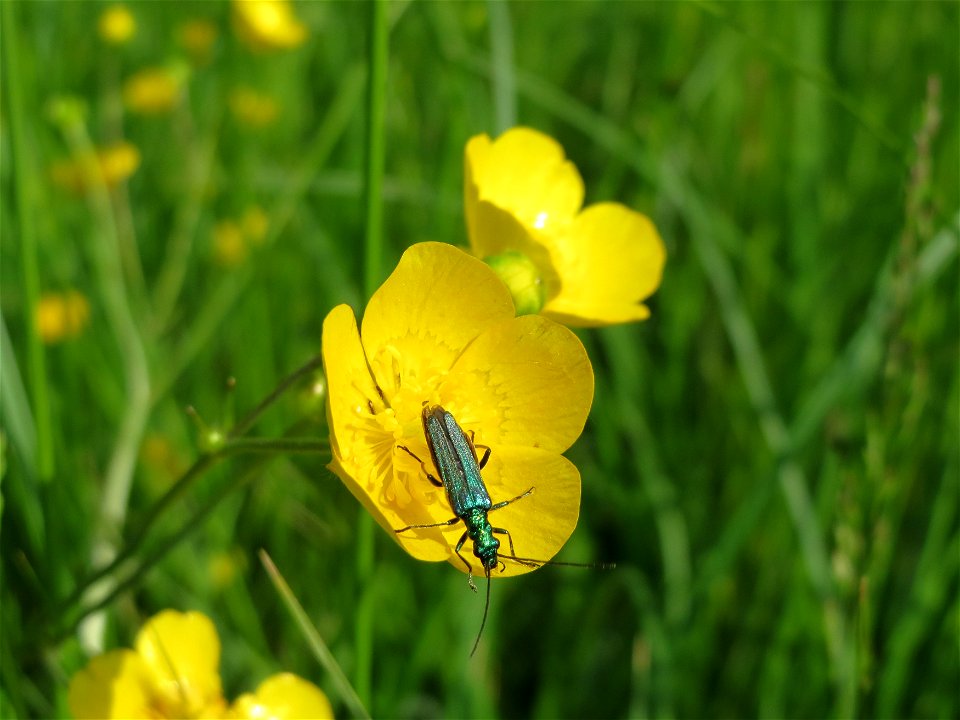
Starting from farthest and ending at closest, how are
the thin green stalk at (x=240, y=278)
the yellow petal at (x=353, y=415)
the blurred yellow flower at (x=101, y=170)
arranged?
the blurred yellow flower at (x=101, y=170) → the thin green stalk at (x=240, y=278) → the yellow petal at (x=353, y=415)

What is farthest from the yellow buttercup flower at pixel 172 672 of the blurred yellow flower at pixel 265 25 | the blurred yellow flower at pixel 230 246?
the blurred yellow flower at pixel 265 25

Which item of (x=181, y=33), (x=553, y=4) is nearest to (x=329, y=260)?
(x=181, y=33)

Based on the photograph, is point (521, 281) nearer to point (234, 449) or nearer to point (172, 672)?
point (234, 449)

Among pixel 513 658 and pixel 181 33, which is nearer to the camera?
pixel 513 658

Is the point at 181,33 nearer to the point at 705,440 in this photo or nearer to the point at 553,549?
the point at 705,440

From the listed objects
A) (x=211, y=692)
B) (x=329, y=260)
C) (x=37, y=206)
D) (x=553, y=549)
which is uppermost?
(x=37, y=206)

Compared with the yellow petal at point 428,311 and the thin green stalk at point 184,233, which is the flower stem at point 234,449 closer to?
the yellow petal at point 428,311

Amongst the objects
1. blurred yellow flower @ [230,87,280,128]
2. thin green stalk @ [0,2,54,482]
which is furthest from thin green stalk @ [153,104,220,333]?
thin green stalk @ [0,2,54,482]
